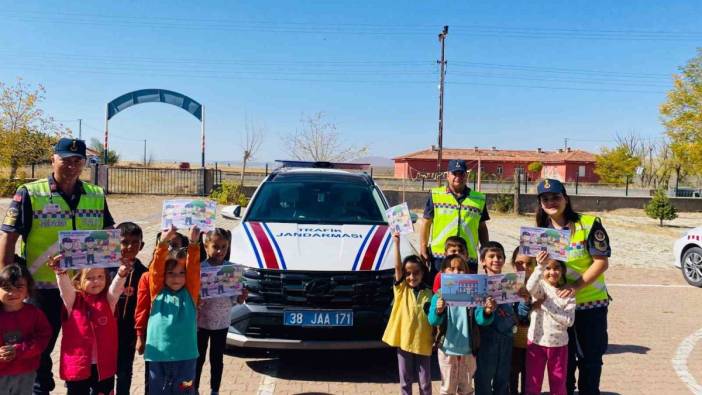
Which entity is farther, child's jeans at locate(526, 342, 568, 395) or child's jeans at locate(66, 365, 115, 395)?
child's jeans at locate(526, 342, 568, 395)

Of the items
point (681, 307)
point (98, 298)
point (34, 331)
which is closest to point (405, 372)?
point (98, 298)

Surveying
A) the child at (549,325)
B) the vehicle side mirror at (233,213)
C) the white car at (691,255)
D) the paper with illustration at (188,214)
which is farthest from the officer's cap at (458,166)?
the white car at (691,255)

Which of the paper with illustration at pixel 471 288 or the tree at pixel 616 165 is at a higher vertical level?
the tree at pixel 616 165

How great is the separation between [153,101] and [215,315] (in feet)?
78.9

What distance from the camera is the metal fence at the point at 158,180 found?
23.0 meters

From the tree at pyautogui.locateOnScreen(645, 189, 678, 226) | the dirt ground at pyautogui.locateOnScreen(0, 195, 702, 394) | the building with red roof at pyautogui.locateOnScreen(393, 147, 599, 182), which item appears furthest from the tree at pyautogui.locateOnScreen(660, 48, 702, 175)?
the building with red roof at pyautogui.locateOnScreen(393, 147, 599, 182)

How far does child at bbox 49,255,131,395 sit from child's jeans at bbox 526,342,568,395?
259 cm

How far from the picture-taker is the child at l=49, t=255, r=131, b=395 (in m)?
A: 2.82

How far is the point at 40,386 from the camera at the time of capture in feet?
10.3

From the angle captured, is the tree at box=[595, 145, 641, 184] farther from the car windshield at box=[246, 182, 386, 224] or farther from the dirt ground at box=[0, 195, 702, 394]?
the car windshield at box=[246, 182, 386, 224]

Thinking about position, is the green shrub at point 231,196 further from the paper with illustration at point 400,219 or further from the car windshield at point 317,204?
the paper with illustration at point 400,219

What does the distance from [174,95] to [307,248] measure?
918 inches

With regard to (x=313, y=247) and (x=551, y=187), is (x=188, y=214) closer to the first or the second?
(x=313, y=247)

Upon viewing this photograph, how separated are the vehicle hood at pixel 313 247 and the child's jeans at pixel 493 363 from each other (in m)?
1.07
